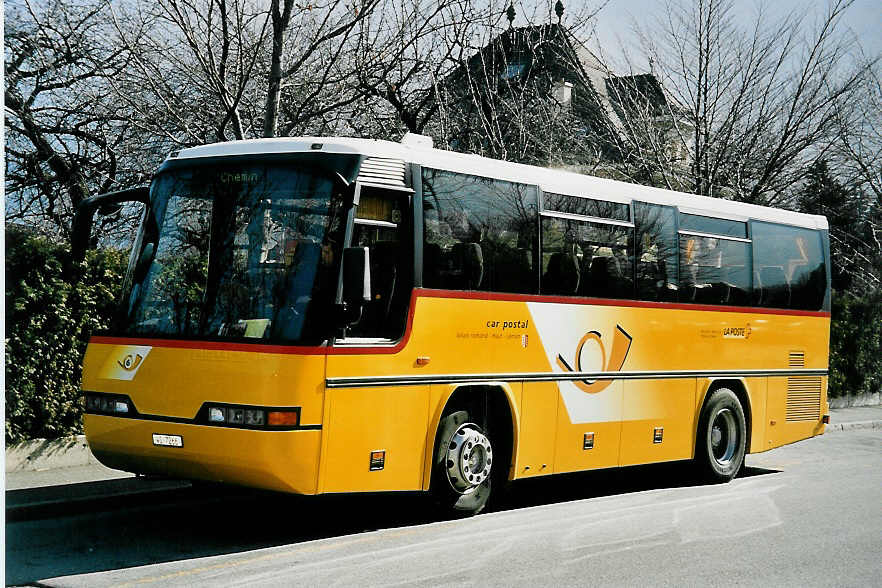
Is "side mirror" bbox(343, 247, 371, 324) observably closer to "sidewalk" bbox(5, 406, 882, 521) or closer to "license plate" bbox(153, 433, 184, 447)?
"license plate" bbox(153, 433, 184, 447)

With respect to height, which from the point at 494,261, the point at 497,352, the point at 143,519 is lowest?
the point at 143,519

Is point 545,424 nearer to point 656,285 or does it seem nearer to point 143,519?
point 656,285

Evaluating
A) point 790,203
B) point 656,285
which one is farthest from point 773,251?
point 790,203

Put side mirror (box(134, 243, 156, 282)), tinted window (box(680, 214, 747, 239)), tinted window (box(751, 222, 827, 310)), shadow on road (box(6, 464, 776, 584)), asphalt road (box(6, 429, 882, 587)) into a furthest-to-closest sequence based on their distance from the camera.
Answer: tinted window (box(751, 222, 827, 310)) → tinted window (box(680, 214, 747, 239)) → side mirror (box(134, 243, 156, 282)) → shadow on road (box(6, 464, 776, 584)) → asphalt road (box(6, 429, 882, 587))

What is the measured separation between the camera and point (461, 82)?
1941 cm

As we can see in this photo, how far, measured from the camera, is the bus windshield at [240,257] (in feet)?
27.7

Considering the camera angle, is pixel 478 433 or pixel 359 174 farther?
pixel 478 433

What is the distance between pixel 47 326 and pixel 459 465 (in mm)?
4602

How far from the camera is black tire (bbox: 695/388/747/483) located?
1312 centimetres

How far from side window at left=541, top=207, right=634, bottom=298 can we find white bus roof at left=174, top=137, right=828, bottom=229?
343 millimetres

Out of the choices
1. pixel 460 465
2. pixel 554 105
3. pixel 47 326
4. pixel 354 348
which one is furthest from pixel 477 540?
pixel 554 105

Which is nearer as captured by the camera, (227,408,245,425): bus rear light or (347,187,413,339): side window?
(227,408,245,425): bus rear light

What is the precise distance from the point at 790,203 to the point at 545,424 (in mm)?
16455

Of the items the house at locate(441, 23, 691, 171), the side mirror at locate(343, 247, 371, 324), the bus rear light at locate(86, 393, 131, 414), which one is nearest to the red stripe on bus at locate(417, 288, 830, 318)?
the side mirror at locate(343, 247, 371, 324)
